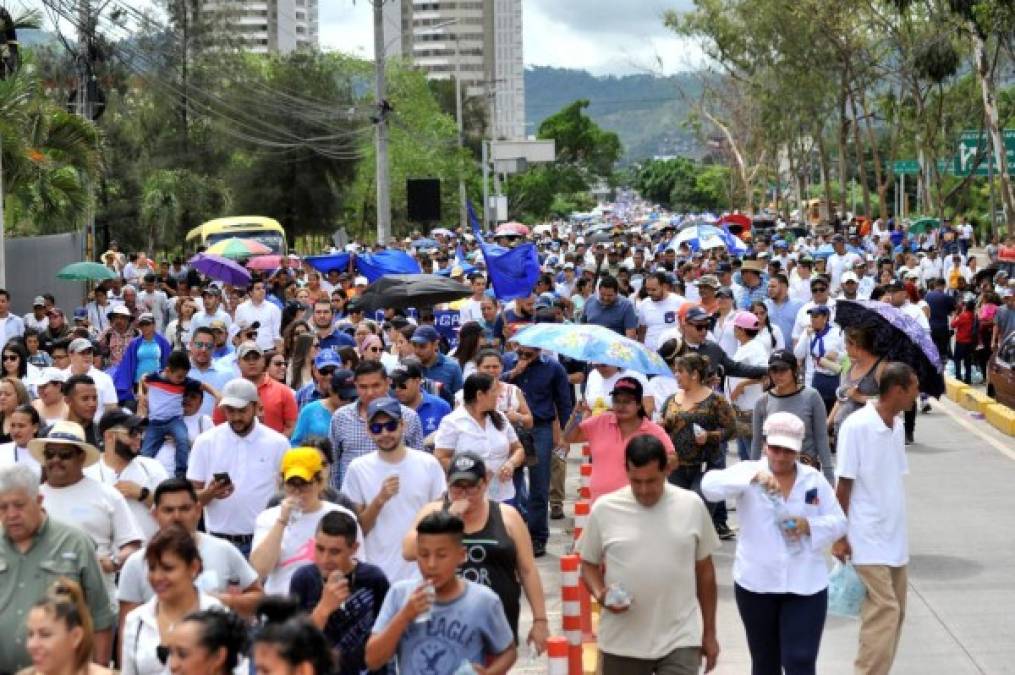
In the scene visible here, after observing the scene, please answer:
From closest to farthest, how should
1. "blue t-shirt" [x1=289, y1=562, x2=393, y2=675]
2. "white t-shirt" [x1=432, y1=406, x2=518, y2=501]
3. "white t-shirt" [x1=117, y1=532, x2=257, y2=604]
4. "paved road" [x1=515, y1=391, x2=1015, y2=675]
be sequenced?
"blue t-shirt" [x1=289, y1=562, x2=393, y2=675] < "white t-shirt" [x1=117, y1=532, x2=257, y2=604] < "paved road" [x1=515, y1=391, x2=1015, y2=675] < "white t-shirt" [x1=432, y1=406, x2=518, y2=501]

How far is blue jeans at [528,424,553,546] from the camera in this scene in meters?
13.5

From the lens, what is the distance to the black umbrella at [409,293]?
1902 cm

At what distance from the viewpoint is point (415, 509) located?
8.98 m

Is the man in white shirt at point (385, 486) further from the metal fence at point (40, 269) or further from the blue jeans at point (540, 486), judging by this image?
the metal fence at point (40, 269)

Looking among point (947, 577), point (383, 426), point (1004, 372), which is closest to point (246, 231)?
point (1004, 372)

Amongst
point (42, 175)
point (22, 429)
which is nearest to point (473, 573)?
point (22, 429)

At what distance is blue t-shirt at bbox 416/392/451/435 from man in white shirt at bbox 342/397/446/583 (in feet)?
7.44

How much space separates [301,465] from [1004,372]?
49.0 feet

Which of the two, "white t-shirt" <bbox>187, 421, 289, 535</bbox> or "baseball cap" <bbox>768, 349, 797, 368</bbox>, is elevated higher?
"baseball cap" <bbox>768, 349, 797, 368</bbox>

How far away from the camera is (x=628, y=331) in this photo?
17.9m

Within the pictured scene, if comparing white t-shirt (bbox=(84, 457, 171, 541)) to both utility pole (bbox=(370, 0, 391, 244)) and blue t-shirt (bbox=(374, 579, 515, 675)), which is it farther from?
utility pole (bbox=(370, 0, 391, 244))

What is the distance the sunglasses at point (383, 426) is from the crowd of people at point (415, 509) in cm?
2

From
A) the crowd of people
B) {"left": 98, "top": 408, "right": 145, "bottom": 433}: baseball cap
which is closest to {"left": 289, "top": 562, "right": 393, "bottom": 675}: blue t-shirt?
the crowd of people

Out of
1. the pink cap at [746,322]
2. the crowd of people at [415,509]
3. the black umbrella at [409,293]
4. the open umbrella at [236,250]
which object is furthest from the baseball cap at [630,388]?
the open umbrella at [236,250]
